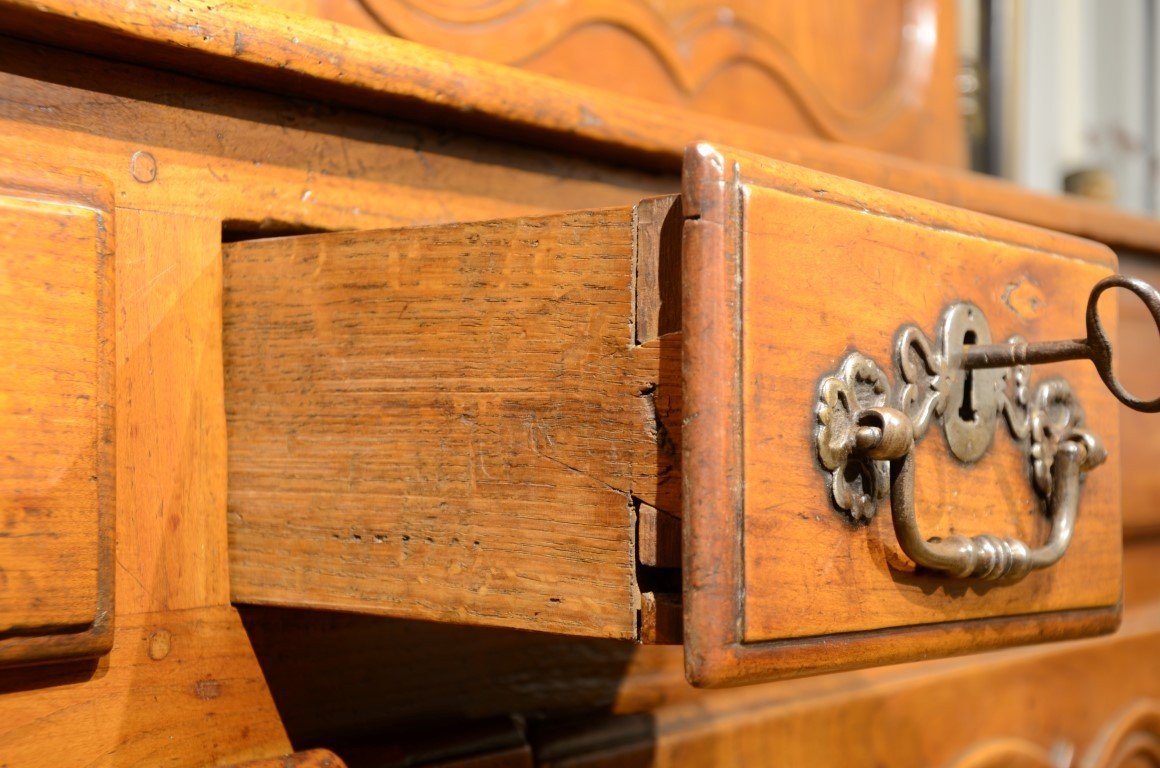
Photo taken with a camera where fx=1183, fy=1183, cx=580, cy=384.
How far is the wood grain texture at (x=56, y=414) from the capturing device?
1.37 ft

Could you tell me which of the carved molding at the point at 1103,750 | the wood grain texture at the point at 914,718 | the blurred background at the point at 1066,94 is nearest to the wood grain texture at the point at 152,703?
the wood grain texture at the point at 914,718

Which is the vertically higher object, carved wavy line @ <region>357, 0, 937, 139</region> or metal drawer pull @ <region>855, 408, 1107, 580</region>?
carved wavy line @ <region>357, 0, 937, 139</region>

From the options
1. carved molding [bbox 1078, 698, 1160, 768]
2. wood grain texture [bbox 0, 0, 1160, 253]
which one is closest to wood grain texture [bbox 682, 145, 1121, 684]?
wood grain texture [bbox 0, 0, 1160, 253]

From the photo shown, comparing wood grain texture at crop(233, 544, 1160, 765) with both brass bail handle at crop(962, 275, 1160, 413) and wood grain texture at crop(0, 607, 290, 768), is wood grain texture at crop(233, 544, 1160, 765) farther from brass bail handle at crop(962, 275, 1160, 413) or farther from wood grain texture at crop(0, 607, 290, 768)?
brass bail handle at crop(962, 275, 1160, 413)

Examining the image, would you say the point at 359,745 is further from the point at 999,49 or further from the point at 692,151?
the point at 999,49

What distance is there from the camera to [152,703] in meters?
0.49

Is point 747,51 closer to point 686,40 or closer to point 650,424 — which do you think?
point 686,40

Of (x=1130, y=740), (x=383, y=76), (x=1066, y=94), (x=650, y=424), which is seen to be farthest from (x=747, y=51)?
(x=1066, y=94)

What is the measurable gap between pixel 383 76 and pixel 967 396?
0.29m

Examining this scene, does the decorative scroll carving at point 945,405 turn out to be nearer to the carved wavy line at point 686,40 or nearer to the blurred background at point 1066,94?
the carved wavy line at point 686,40

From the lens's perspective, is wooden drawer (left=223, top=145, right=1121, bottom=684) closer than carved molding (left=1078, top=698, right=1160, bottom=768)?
Yes

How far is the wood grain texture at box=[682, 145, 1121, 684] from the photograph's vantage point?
397mm

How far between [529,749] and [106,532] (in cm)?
26

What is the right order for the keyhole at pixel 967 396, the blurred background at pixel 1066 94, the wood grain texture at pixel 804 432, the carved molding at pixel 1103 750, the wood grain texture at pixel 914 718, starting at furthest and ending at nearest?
1. the blurred background at pixel 1066 94
2. the carved molding at pixel 1103 750
3. the wood grain texture at pixel 914 718
4. the keyhole at pixel 967 396
5. the wood grain texture at pixel 804 432
